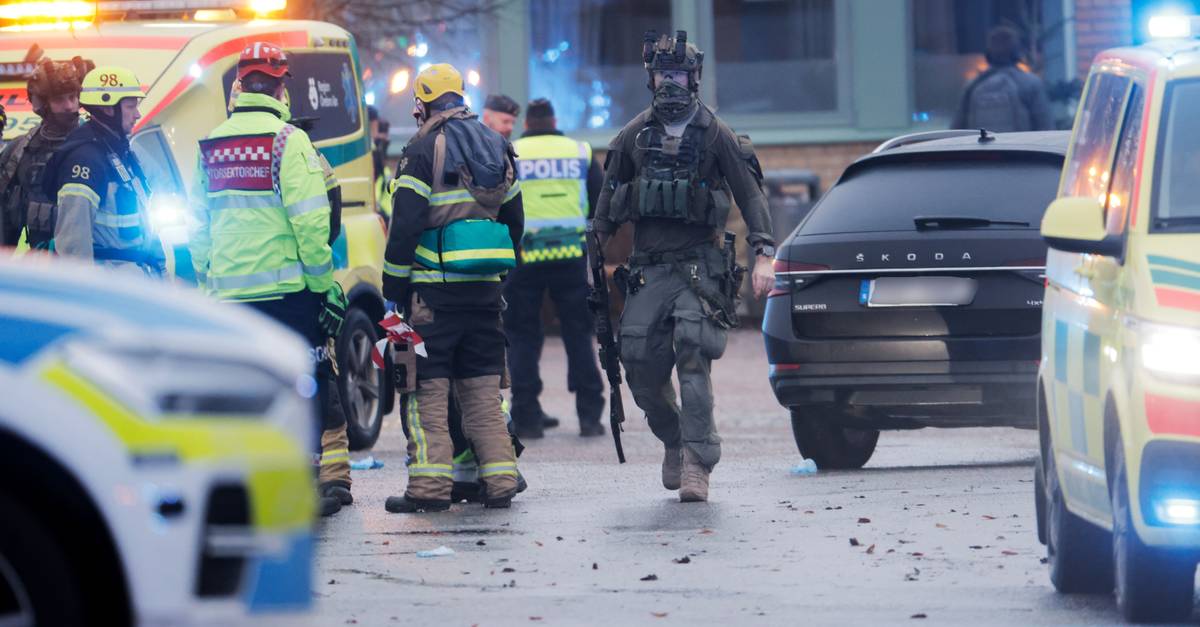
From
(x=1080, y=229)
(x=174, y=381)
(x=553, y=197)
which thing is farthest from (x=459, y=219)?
(x=174, y=381)

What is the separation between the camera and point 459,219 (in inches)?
388

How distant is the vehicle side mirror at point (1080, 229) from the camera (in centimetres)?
668

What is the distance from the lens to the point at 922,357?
412 inches

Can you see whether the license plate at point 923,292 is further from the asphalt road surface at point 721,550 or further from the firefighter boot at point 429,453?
the firefighter boot at point 429,453

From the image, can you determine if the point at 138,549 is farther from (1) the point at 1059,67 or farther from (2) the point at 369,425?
(1) the point at 1059,67

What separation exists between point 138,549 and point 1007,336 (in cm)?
672

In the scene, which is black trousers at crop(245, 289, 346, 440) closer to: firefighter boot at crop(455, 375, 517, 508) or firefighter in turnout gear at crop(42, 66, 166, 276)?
firefighter boot at crop(455, 375, 517, 508)

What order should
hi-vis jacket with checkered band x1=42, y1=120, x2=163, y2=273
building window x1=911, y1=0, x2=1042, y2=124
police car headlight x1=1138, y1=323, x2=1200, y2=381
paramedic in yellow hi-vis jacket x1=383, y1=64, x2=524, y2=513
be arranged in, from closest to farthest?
police car headlight x1=1138, y1=323, x2=1200, y2=381 → hi-vis jacket with checkered band x1=42, y1=120, x2=163, y2=273 → paramedic in yellow hi-vis jacket x1=383, y1=64, x2=524, y2=513 → building window x1=911, y1=0, x2=1042, y2=124

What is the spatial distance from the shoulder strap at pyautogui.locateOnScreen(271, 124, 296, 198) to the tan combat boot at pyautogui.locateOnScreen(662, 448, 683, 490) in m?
2.00

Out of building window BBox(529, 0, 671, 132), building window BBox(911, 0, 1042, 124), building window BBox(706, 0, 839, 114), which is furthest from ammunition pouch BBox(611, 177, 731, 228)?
building window BBox(529, 0, 671, 132)

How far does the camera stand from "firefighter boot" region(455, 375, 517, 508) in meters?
10.0

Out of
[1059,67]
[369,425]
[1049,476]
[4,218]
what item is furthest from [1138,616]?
[1059,67]

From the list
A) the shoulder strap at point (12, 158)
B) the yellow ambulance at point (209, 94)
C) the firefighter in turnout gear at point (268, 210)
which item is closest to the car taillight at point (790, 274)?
the firefighter in turnout gear at point (268, 210)

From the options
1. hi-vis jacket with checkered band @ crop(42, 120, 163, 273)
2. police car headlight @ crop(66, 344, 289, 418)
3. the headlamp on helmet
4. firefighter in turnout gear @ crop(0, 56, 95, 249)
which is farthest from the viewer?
firefighter in turnout gear @ crop(0, 56, 95, 249)
